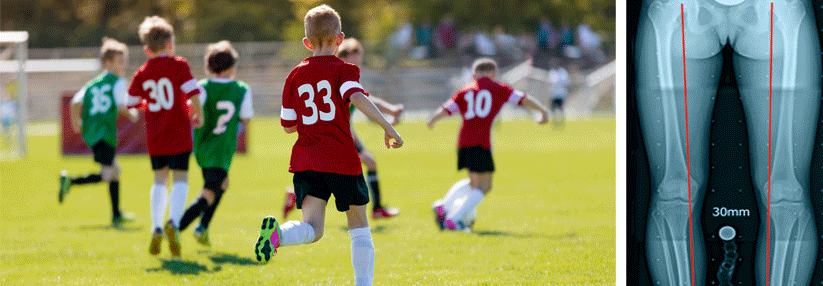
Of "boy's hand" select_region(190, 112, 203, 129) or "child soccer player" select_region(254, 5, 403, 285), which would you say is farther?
"boy's hand" select_region(190, 112, 203, 129)

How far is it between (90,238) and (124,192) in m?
4.31

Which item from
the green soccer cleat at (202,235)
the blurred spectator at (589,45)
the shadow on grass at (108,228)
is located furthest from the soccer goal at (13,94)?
the blurred spectator at (589,45)

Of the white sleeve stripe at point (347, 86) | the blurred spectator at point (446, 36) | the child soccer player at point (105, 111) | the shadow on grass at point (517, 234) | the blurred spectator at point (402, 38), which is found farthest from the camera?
the blurred spectator at point (446, 36)

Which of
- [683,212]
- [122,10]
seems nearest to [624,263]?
[683,212]

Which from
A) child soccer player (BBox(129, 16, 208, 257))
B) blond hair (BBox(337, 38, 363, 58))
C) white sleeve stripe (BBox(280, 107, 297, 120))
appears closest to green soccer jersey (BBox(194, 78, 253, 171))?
child soccer player (BBox(129, 16, 208, 257))

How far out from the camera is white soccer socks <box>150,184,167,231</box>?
252 inches

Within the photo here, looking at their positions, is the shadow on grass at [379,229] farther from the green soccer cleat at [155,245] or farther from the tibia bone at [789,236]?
the tibia bone at [789,236]

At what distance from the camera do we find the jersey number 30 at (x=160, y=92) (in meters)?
6.27

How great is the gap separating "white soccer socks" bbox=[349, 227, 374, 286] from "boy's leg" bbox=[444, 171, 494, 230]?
3.07 meters

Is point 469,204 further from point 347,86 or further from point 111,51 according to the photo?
point 347,86

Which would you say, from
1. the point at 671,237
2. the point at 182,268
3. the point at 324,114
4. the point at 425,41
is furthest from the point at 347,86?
the point at 425,41

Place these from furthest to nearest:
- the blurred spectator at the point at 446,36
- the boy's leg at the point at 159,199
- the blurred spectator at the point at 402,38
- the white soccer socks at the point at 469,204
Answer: the blurred spectator at the point at 446,36 < the blurred spectator at the point at 402,38 < the white soccer socks at the point at 469,204 < the boy's leg at the point at 159,199

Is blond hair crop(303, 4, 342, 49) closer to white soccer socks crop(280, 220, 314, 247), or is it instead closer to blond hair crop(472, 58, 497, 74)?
white soccer socks crop(280, 220, 314, 247)

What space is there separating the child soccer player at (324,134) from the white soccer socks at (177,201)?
2333 millimetres
